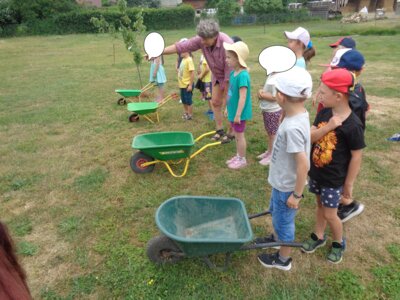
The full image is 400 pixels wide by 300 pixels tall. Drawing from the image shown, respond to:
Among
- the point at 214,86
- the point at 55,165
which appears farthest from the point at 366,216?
the point at 55,165

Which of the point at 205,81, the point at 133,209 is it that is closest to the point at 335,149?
the point at 133,209

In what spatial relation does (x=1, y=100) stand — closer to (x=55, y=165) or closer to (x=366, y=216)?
(x=55, y=165)

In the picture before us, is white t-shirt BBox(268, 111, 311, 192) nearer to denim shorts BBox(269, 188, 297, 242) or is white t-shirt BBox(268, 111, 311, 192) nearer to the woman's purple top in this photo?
denim shorts BBox(269, 188, 297, 242)

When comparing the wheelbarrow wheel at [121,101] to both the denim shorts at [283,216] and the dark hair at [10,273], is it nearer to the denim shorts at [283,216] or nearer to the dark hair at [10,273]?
the denim shorts at [283,216]

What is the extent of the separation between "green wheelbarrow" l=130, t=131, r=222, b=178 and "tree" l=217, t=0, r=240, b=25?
1327 inches

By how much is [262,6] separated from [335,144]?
39.7 metres

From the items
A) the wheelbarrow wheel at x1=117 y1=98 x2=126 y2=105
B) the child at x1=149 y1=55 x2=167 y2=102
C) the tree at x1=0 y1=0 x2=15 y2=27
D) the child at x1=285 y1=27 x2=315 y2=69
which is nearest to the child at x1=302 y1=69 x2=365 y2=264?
the child at x1=285 y1=27 x2=315 y2=69

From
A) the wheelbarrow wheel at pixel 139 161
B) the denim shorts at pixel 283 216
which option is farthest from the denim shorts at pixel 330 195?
the wheelbarrow wheel at pixel 139 161

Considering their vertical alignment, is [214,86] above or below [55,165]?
above

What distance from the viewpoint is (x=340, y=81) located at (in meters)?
2.09

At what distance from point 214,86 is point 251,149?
3.70 feet

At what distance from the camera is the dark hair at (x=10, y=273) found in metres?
0.84

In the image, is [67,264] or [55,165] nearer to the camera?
[67,264]

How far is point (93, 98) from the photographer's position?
7.90 meters
